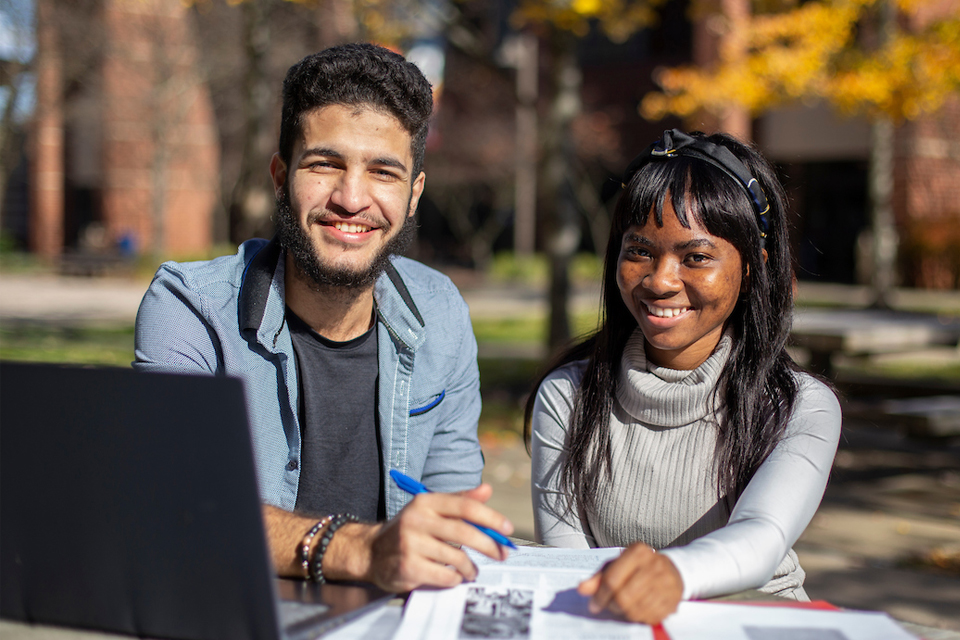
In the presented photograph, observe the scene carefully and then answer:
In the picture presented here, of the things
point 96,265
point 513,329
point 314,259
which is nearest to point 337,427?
point 314,259

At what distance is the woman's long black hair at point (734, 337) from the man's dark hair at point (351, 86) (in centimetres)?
58

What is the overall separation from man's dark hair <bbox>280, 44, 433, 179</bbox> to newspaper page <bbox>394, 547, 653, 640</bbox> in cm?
114

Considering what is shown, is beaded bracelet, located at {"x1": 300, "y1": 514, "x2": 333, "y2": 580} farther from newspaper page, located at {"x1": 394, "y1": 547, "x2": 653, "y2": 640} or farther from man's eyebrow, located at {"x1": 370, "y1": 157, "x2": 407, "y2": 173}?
man's eyebrow, located at {"x1": 370, "y1": 157, "x2": 407, "y2": 173}

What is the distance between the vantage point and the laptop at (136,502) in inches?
44.9

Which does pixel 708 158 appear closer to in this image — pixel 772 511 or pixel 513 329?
pixel 772 511

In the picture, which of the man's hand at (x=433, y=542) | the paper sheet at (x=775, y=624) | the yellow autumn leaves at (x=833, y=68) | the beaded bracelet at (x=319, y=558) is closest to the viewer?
the paper sheet at (x=775, y=624)

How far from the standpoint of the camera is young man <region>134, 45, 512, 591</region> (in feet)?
6.96

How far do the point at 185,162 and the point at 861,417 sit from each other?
21.7 meters

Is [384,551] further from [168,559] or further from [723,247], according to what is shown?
[723,247]

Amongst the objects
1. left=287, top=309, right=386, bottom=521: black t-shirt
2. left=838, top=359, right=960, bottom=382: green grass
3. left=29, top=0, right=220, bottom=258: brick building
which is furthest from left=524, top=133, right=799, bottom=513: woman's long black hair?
left=29, top=0, right=220, bottom=258: brick building

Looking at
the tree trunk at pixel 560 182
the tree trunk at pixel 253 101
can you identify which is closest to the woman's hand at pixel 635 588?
the tree trunk at pixel 253 101

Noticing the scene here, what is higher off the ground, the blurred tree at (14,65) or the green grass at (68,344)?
the blurred tree at (14,65)

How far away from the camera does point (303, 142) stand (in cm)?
218

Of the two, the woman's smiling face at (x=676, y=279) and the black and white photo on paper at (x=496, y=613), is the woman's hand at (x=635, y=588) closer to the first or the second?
the black and white photo on paper at (x=496, y=613)
